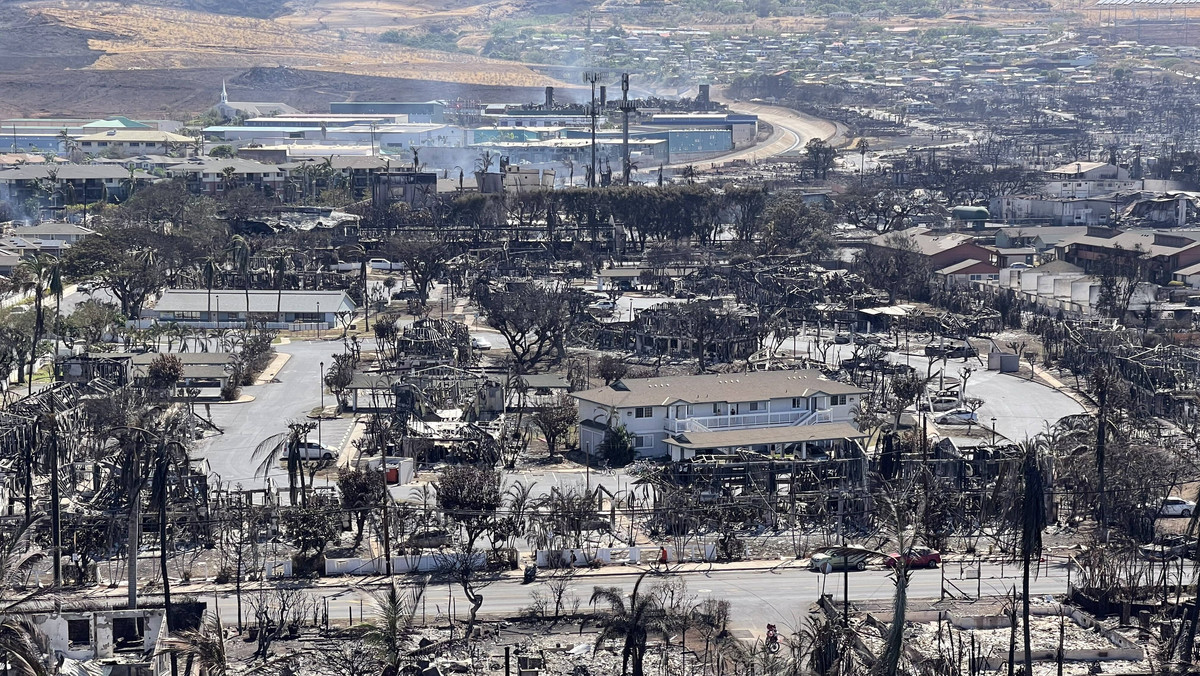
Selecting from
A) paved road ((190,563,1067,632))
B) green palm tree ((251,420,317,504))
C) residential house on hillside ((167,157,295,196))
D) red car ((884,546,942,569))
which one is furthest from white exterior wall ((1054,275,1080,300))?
residential house on hillside ((167,157,295,196))

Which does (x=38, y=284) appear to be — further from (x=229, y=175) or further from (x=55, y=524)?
(x=229, y=175)

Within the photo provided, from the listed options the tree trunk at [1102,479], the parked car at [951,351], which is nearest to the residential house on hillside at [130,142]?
the parked car at [951,351]

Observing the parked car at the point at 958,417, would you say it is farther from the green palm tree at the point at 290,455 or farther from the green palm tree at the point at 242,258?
the green palm tree at the point at 242,258

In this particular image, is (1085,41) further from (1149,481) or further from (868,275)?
(1149,481)

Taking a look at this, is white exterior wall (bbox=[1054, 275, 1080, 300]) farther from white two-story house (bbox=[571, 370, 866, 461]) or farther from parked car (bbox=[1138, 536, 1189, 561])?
parked car (bbox=[1138, 536, 1189, 561])

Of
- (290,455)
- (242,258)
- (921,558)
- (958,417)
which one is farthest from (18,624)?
(242,258)

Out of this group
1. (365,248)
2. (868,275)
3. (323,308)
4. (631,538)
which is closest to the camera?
(631,538)

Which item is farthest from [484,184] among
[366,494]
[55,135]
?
[366,494]
